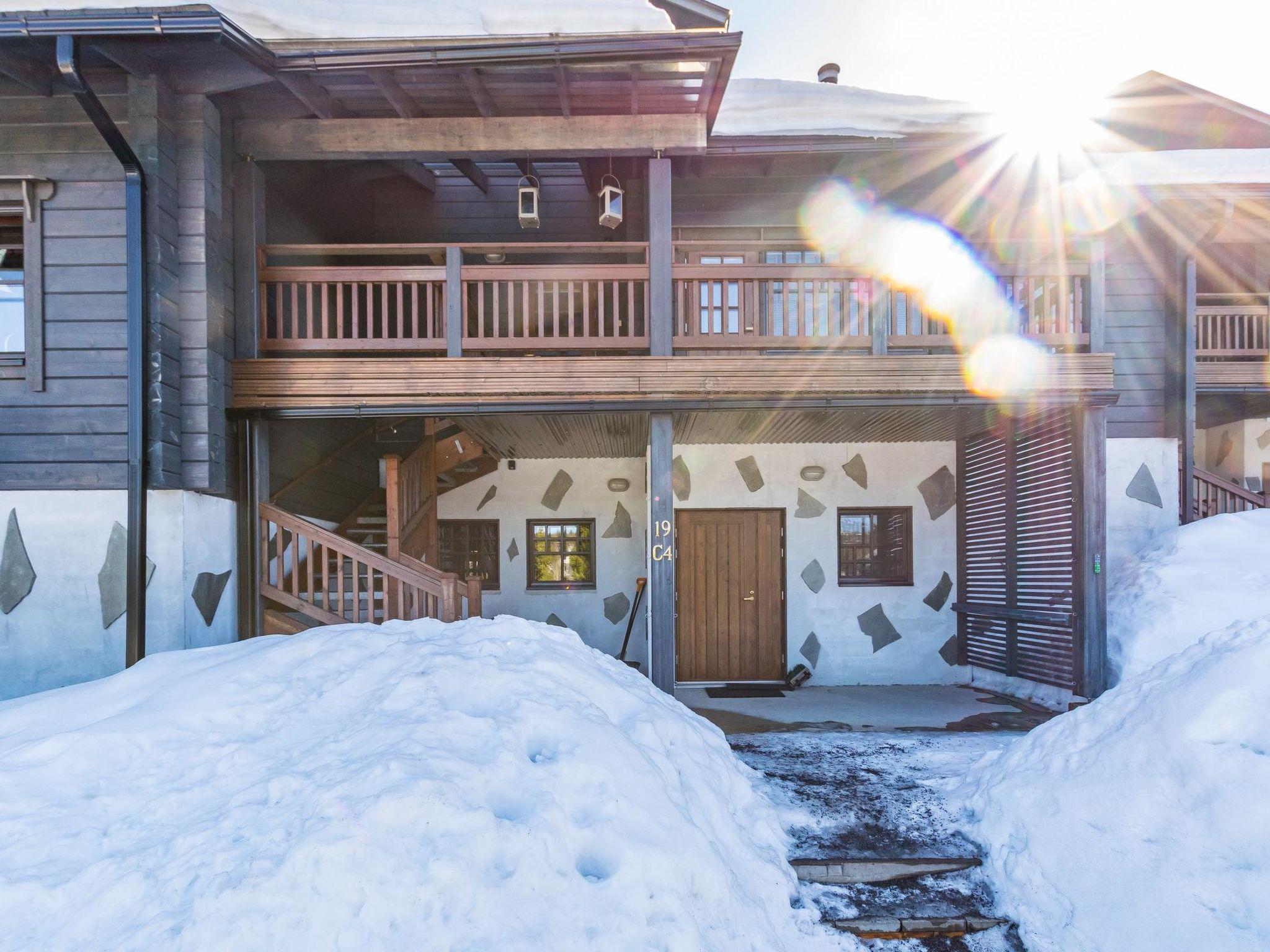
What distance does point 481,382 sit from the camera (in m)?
5.67

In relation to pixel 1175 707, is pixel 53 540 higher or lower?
higher

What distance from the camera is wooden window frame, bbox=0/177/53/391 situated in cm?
509

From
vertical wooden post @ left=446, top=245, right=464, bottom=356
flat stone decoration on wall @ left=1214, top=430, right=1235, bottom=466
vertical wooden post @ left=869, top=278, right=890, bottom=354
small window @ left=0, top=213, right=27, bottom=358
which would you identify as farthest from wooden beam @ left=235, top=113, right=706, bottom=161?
flat stone decoration on wall @ left=1214, top=430, right=1235, bottom=466

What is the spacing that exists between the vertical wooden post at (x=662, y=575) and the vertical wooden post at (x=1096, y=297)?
13.0 ft

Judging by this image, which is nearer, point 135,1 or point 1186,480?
point 135,1

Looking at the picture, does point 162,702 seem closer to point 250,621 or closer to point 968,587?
point 250,621

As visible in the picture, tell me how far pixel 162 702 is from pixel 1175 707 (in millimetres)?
5242

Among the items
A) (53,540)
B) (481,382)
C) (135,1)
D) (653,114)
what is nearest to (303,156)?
(135,1)

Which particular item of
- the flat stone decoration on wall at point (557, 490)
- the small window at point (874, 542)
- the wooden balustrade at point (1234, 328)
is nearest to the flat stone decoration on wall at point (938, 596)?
the small window at point (874, 542)

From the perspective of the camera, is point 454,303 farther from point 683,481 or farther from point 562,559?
point 562,559

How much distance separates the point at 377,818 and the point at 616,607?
5945mm

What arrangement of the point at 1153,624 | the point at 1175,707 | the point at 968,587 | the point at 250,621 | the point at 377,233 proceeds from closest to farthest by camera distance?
1. the point at 1175,707
2. the point at 250,621
3. the point at 1153,624
4. the point at 968,587
5. the point at 377,233

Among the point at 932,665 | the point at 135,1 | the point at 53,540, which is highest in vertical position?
the point at 135,1

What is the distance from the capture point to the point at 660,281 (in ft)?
19.0
